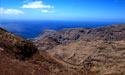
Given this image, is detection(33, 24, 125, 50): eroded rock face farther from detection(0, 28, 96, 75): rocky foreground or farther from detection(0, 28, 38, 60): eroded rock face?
detection(0, 28, 96, 75): rocky foreground

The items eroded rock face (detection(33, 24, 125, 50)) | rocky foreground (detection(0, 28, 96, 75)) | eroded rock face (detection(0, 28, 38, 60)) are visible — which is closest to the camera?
rocky foreground (detection(0, 28, 96, 75))

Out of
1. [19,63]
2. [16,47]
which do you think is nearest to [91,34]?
[16,47]

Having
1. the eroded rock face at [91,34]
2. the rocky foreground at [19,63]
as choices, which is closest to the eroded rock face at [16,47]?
the rocky foreground at [19,63]

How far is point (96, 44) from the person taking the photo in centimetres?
5447

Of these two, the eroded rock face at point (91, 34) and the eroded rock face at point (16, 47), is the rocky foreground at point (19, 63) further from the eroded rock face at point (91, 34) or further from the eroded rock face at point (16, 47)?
the eroded rock face at point (91, 34)

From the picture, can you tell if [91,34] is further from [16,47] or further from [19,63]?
[19,63]

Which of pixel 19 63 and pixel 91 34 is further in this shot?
pixel 91 34

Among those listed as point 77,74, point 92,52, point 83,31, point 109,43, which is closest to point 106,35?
point 83,31

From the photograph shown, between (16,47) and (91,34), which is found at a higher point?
(16,47)

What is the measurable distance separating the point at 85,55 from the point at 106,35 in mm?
64671

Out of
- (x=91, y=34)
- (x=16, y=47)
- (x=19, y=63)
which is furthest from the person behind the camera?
(x=91, y=34)

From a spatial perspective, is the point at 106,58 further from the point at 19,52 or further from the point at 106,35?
the point at 106,35

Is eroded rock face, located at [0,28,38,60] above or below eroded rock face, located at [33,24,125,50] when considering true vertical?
above

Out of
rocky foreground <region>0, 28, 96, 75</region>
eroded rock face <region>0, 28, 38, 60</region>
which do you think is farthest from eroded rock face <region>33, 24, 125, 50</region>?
rocky foreground <region>0, 28, 96, 75</region>
